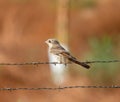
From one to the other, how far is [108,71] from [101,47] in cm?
49

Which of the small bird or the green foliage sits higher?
the small bird

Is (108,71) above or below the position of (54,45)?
below

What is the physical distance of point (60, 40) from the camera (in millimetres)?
16984

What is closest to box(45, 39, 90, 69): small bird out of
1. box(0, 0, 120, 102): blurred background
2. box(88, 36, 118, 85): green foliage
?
box(0, 0, 120, 102): blurred background

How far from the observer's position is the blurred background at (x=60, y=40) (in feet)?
48.6

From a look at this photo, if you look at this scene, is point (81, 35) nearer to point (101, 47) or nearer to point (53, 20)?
point (53, 20)

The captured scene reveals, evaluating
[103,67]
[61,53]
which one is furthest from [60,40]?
[61,53]

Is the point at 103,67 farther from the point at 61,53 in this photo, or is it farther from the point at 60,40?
the point at 61,53

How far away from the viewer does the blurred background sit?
14.8 meters

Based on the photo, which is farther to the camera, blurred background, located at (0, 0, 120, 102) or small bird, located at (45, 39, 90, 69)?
blurred background, located at (0, 0, 120, 102)

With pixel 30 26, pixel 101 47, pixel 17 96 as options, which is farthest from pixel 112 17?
pixel 17 96

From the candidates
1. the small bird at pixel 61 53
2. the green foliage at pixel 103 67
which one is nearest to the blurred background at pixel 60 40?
the green foliage at pixel 103 67

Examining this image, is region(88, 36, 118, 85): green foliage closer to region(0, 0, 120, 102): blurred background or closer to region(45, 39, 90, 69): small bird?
region(0, 0, 120, 102): blurred background

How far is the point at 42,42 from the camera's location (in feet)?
61.0
